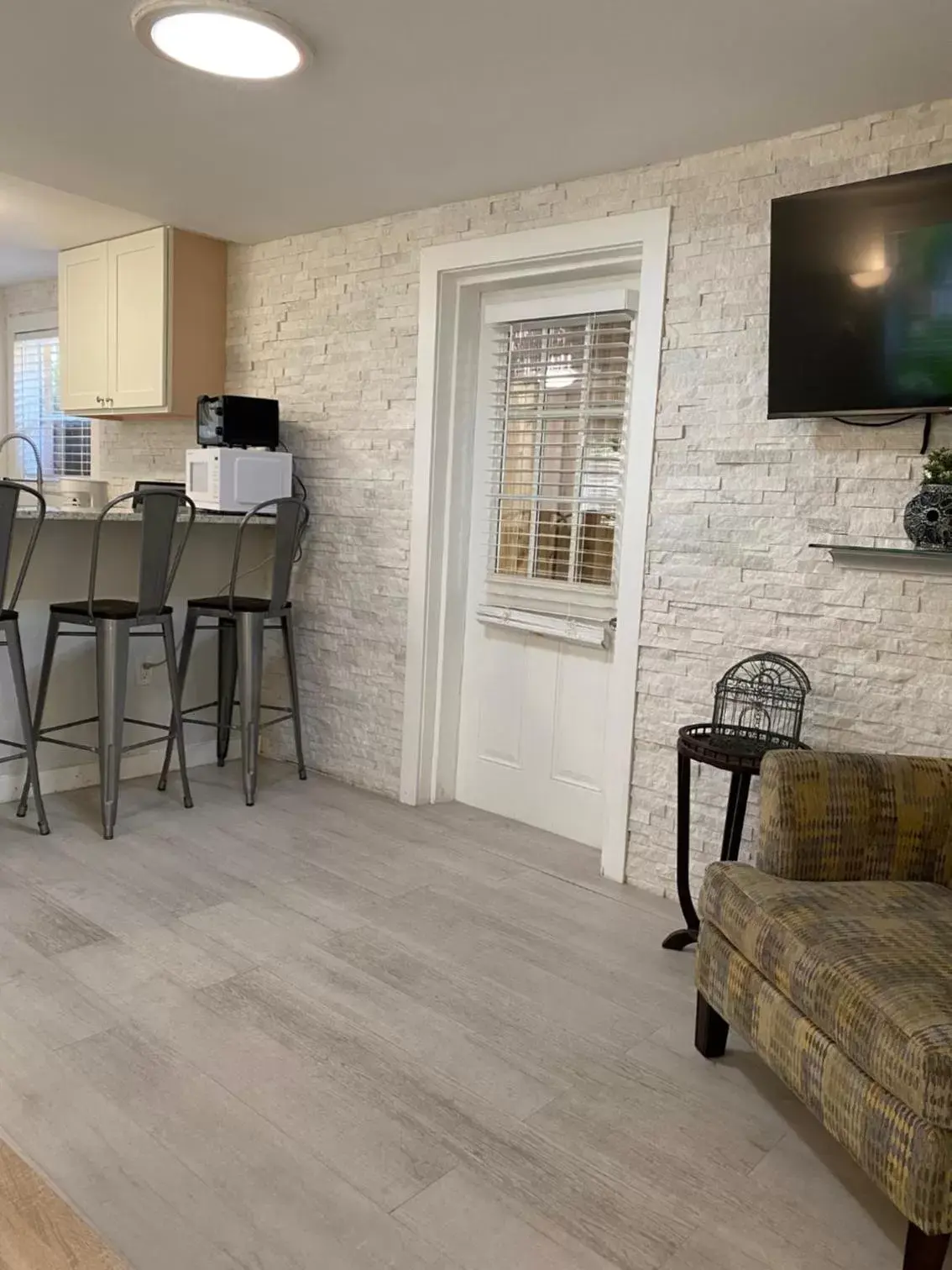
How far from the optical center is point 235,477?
3861 millimetres

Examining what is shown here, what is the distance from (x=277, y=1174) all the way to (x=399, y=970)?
787 mm

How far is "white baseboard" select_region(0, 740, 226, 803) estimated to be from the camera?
3598mm

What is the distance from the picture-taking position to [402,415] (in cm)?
377

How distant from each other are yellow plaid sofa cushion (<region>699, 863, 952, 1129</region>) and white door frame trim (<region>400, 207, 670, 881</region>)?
108 cm

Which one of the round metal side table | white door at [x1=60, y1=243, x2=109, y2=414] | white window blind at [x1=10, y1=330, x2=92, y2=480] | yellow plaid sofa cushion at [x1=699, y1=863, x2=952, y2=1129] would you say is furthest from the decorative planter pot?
white window blind at [x1=10, y1=330, x2=92, y2=480]

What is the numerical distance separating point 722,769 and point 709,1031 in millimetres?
700

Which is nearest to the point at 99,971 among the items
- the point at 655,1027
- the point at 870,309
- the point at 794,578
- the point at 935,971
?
the point at 655,1027

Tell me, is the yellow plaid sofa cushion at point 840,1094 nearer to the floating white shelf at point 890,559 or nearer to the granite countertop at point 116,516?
the floating white shelf at point 890,559

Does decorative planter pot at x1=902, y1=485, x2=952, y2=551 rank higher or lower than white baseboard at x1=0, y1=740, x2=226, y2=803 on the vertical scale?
higher

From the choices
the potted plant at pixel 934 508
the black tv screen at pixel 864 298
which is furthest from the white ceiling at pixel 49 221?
the potted plant at pixel 934 508

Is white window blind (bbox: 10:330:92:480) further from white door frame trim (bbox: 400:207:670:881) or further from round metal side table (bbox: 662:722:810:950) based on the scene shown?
round metal side table (bbox: 662:722:810:950)

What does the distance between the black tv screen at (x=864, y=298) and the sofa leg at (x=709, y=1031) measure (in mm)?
1511

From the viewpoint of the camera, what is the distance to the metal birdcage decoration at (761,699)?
267cm

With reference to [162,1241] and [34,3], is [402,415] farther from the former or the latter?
[162,1241]
